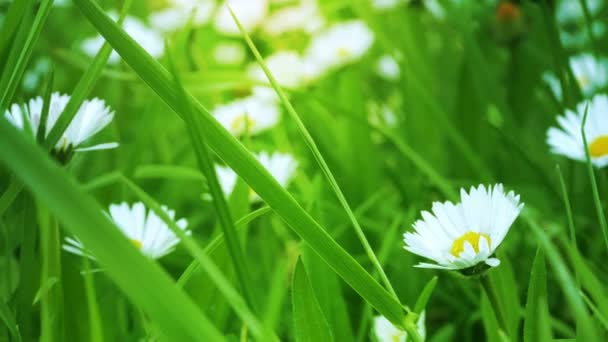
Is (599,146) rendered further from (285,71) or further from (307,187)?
(285,71)

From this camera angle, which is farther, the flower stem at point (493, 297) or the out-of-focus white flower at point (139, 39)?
the out-of-focus white flower at point (139, 39)

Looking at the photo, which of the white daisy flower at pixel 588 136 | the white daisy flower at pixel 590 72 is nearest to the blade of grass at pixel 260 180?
the white daisy flower at pixel 588 136

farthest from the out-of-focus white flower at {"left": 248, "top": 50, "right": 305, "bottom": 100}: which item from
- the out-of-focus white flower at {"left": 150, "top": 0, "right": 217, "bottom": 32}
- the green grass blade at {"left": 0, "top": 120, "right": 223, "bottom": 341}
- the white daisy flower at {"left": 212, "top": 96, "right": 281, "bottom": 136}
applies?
the green grass blade at {"left": 0, "top": 120, "right": 223, "bottom": 341}

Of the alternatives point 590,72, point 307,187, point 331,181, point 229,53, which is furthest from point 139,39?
point 331,181

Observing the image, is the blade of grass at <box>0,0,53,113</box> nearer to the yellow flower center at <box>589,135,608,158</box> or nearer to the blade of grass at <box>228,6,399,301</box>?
the blade of grass at <box>228,6,399,301</box>

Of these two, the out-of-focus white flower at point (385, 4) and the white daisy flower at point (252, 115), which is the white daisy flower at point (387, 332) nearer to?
the white daisy flower at point (252, 115)

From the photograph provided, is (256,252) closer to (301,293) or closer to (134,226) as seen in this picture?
(134,226)

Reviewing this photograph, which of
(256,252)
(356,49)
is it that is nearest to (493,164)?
(256,252)

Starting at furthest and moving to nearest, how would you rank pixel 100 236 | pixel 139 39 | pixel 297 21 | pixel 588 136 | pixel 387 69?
1. pixel 297 21
2. pixel 387 69
3. pixel 139 39
4. pixel 588 136
5. pixel 100 236
